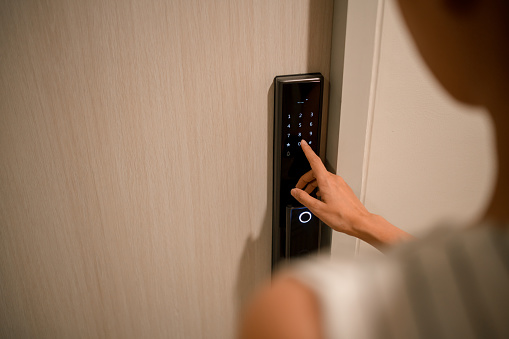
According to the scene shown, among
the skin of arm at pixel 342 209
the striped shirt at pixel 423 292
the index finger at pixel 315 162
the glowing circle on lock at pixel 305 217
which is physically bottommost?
the glowing circle on lock at pixel 305 217

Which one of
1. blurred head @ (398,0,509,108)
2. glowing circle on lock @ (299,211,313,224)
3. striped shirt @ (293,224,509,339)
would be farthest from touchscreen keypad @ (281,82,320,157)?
striped shirt @ (293,224,509,339)

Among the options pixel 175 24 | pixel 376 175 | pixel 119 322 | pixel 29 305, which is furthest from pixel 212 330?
pixel 175 24

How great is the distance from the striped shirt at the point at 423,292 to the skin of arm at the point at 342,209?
13.9 inches

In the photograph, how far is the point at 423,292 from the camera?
0.64 feet

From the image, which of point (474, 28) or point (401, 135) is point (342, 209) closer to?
point (401, 135)

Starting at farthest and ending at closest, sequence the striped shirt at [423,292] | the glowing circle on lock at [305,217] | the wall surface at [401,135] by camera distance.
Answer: the glowing circle on lock at [305,217] → the wall surface at [401,135] → the striped shirt at [423,292]

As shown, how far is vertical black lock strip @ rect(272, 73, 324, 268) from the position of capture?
600mm

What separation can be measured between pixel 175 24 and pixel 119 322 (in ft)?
2.28

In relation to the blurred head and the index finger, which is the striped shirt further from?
the index finger

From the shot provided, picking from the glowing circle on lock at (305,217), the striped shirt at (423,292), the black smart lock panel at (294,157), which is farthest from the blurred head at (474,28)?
the glowing circle on lock at (305,217)

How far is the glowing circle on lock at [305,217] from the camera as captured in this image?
2.22 feet

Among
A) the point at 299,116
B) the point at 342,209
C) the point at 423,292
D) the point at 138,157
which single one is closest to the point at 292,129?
the point at 299,116

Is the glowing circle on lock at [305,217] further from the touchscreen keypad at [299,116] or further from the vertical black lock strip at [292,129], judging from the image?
the touchscreen keypad at [299,116]

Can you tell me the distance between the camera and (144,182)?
68 cm
